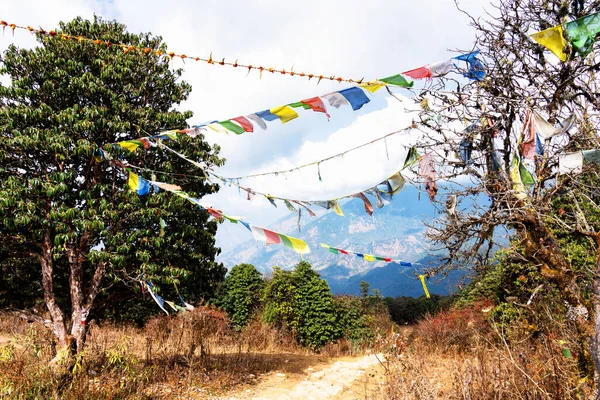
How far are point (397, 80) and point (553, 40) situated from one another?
1.93 metres

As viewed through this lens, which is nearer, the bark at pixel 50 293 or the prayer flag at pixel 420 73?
the prayer flag at pixel 420 73

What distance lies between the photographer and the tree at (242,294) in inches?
809

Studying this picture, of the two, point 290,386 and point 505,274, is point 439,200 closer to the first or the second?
point 290,386

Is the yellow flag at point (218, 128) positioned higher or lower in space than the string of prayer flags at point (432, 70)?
lower

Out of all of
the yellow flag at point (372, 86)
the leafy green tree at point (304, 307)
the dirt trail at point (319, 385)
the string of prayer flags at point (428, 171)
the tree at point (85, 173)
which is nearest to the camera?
the string of prayer flags at point (428, 171)

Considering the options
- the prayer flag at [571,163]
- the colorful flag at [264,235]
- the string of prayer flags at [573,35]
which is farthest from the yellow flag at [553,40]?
the colorful flag at [264,235]

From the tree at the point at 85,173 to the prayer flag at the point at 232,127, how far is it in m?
2.46

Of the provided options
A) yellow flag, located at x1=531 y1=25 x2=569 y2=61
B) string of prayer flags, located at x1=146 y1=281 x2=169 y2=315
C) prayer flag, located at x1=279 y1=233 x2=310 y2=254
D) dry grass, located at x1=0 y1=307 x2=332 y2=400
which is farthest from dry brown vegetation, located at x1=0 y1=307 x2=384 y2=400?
yellow flag, located at x1=531 y1=25 x2=569 y2=61

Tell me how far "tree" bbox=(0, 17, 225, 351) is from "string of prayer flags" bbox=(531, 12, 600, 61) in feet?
20.7

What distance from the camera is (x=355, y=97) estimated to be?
5.45 m

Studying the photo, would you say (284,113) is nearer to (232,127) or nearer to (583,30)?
(232,127)

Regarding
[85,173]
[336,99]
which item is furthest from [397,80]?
[85,173]

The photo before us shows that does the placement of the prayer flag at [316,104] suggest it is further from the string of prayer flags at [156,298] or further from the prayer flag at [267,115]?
the string of prayer flags at [156,298]

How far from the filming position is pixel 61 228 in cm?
672
